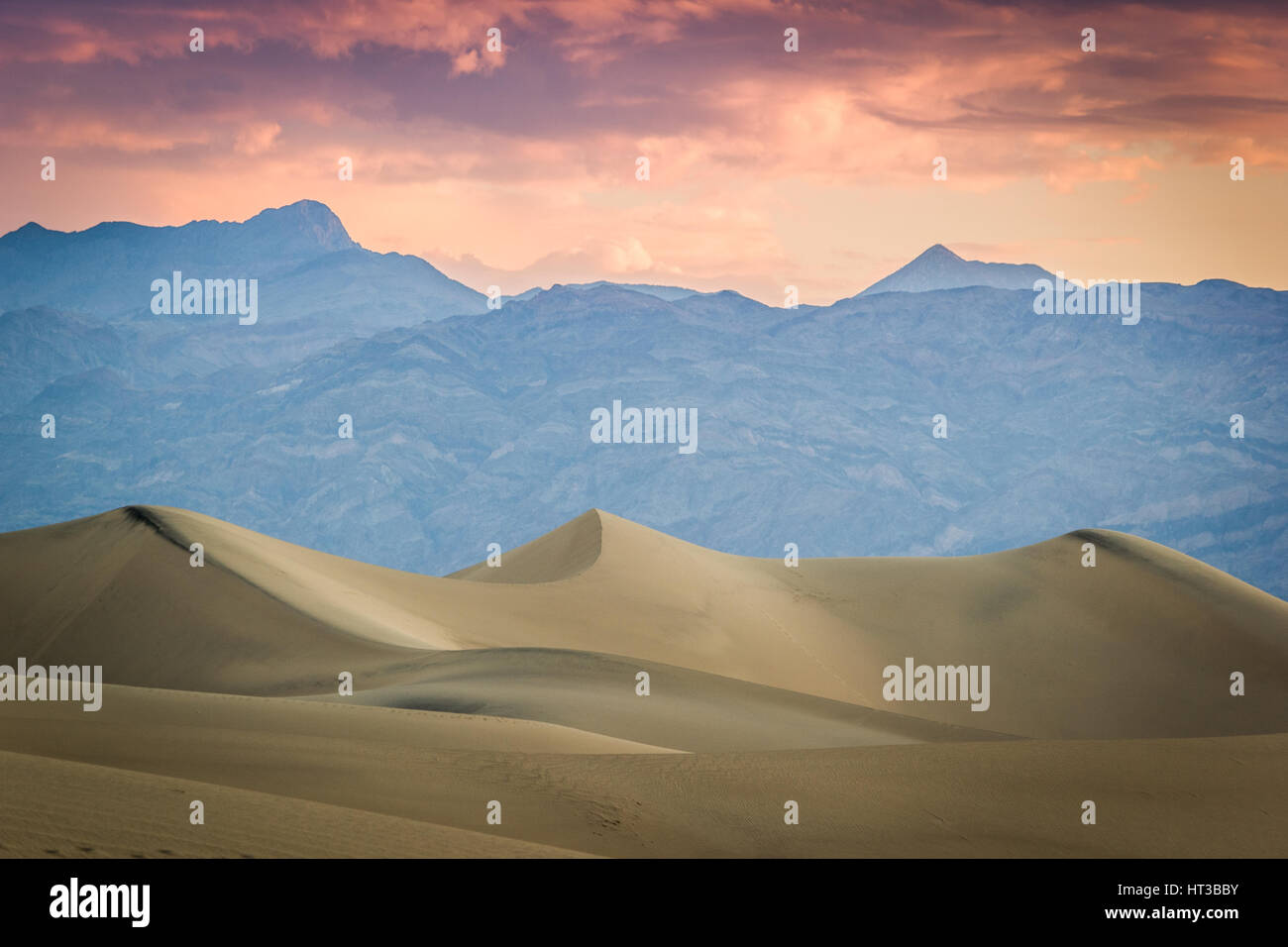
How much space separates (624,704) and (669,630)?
23.7 metres

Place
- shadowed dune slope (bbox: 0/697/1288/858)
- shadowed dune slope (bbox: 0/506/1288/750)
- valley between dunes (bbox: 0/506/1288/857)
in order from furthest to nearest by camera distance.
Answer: shadowed dune slope (bbox: 0/506/1288/750) → valley between dunes (bbox: 0/506/1288/857) → shadowed dune slope (bbox: 0/697/1288/858)

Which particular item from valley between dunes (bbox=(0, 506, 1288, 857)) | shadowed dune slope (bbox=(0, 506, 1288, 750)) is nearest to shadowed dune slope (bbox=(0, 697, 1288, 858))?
valley between dunes (bbox=(0, 506, 1288, 857))

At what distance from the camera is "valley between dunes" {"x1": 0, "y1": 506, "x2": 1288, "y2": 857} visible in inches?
527

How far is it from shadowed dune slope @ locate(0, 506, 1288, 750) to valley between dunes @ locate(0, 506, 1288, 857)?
0.15m

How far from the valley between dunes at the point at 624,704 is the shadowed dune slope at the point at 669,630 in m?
0.15

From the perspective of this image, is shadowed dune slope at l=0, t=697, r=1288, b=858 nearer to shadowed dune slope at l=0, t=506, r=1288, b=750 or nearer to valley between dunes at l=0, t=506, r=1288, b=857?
valley between dunes at l=0, t=506, r=1288, b=857

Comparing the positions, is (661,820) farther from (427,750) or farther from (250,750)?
(250,750)

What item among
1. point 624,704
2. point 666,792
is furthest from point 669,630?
point 666,792

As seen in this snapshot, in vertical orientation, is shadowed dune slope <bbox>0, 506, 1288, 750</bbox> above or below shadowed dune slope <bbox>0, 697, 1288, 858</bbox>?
above

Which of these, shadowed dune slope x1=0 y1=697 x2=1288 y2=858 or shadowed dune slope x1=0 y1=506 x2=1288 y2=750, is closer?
shadowed dune slope x1=0 y1=697 x2=1288 y2=858

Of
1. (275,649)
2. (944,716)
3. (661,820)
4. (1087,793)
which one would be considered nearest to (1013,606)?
(944,716)
